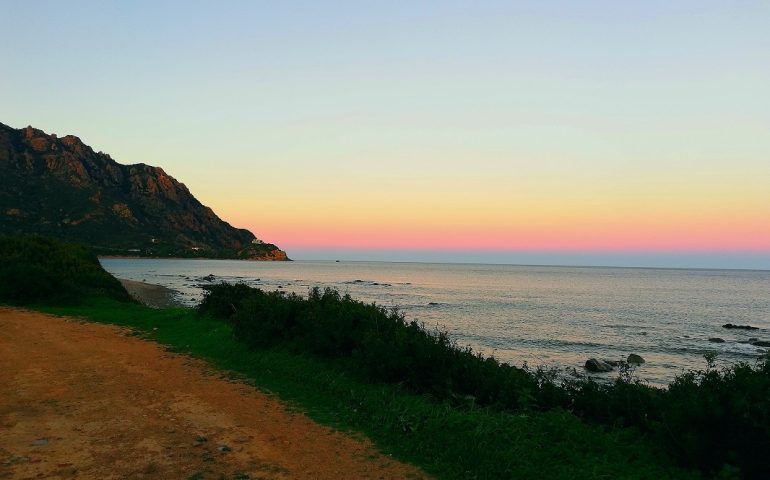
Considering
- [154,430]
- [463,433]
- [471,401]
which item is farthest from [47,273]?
[463,433]

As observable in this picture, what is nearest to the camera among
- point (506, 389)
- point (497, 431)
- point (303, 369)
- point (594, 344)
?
point (497, 431)

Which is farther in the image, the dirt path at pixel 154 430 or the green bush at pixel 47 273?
the green bush at pixel 47 273

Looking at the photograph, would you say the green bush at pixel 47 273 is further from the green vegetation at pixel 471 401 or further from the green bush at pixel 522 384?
the green bush at pixel 522 384

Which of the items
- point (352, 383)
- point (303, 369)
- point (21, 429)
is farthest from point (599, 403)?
point (21, 429)

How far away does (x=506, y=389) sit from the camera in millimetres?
10234

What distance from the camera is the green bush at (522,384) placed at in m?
6.59

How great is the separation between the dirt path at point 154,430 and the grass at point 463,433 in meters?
0.55

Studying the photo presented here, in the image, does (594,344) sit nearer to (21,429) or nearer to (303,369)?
(303,369)

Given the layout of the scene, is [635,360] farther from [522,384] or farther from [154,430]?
[154,430]

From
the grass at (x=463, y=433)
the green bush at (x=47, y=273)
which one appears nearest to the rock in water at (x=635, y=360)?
the grass at (x=463, y=433)

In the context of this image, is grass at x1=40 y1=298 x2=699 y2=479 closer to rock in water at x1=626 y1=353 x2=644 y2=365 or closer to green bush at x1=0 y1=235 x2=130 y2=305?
green bush at x1=0 y1=235 x2=130 y2=305

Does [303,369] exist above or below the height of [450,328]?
above

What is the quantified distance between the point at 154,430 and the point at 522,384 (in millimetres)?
7360

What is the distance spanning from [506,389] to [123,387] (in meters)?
8.72
